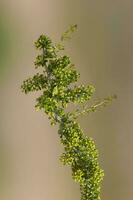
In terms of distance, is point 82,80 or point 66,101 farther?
point 82,80

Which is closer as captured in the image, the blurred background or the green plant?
the green plant

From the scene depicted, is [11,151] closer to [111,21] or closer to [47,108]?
[47,108]

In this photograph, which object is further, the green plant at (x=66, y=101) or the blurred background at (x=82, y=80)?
the blurred background at (x=82, y=80)

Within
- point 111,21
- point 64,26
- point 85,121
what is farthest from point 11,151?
point 111,21

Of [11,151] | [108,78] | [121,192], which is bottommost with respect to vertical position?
[121,192]
